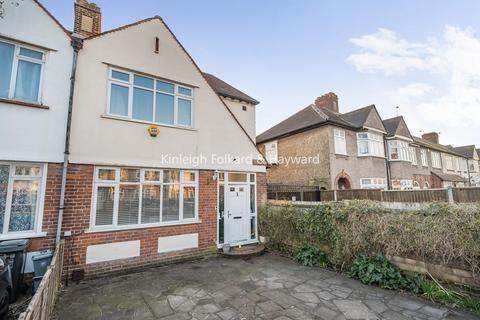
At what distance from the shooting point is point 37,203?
17.3ft

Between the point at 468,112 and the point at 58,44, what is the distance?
901 inches

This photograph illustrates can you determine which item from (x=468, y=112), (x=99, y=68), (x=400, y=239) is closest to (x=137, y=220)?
(x=99, y=68)

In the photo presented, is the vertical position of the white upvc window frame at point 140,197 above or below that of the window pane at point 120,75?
below

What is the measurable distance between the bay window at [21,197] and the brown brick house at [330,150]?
11.6 metres

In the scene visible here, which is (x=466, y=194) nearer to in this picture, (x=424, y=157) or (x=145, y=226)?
(x=145, y=226)

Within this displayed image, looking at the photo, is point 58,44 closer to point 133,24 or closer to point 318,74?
point 133,24

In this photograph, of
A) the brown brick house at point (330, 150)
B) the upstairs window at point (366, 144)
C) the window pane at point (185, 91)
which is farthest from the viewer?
the upstairs window at point (366, 144)

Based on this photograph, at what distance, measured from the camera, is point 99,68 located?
637cm

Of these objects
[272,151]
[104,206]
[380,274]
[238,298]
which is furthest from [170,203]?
[272,151]

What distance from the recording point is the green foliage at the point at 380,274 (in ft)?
16.0

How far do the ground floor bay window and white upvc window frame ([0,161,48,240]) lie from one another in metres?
5.02

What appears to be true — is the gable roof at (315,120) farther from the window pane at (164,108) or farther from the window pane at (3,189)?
the window pane at (3,189)

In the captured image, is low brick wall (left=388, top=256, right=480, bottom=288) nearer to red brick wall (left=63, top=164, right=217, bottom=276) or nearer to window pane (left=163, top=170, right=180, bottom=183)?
red brick wall (left=63, top=164, right=217, bottom=276)

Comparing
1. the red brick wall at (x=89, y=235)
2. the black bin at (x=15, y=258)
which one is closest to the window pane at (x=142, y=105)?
the red brick wall at (x=89, y=235)
